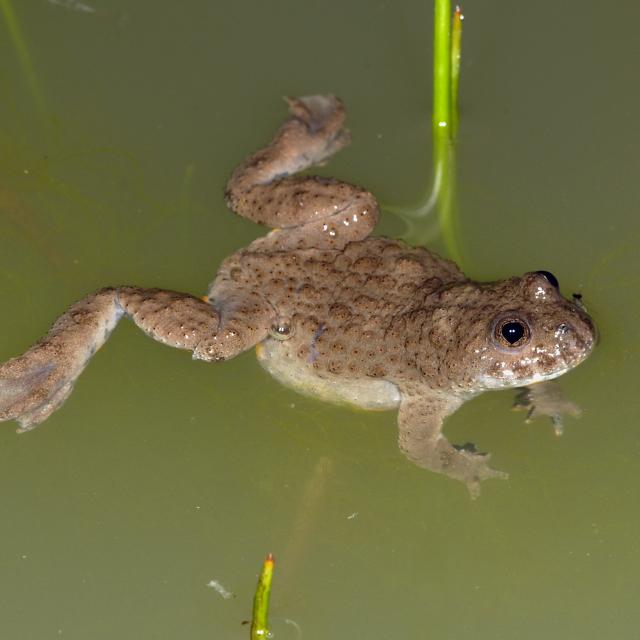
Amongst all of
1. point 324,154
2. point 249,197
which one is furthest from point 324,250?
point 324,154

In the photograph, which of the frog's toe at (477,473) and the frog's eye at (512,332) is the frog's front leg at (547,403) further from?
the frog's eye at (512,332)

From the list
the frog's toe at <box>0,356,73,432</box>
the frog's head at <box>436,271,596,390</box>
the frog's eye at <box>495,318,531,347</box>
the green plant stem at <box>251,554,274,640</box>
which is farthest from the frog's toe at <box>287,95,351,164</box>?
the green plant stem at <box>251,554,274,640</box>

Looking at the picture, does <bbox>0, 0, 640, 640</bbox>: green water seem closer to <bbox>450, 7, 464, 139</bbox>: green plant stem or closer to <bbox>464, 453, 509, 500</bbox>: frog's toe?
<bbox>464, 453, 509, 500</bbox>: frog's toe

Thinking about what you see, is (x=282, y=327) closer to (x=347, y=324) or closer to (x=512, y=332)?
(x=347, y=324)

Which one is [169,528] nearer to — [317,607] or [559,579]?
[317,607]

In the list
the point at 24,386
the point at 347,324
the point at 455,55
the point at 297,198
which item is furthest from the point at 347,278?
the point at 24,386

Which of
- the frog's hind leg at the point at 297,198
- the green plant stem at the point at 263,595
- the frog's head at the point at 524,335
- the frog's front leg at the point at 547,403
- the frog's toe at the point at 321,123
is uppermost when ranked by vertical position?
the frog's toe at the point at 321,123

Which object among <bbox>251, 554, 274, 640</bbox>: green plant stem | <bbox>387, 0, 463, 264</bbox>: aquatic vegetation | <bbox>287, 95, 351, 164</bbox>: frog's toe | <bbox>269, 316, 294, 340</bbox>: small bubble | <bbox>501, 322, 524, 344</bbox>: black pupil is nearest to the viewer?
<bbox>251, 554, 274, 640</bbox>: green plant stem

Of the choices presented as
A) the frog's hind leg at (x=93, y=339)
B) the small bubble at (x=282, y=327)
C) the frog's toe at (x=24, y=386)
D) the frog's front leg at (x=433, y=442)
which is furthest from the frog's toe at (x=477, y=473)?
the frog's toe at (x=24, y=386)
